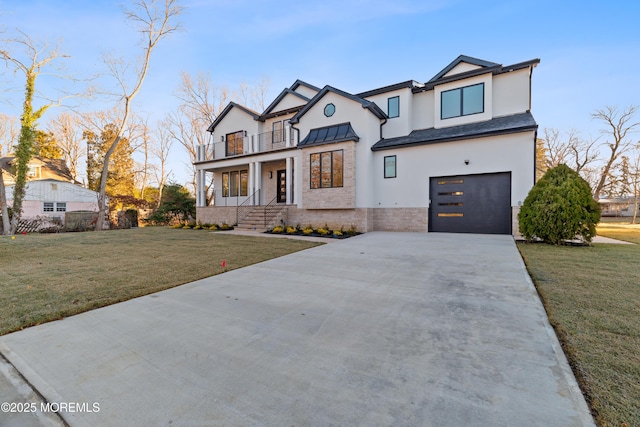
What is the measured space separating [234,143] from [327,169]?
8.89 metres

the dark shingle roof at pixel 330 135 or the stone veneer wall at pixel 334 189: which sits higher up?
the dark shingle roof at pixel 330 135

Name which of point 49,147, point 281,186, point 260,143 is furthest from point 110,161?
point 281,186

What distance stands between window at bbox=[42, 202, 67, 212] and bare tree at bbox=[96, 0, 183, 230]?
28.7ft

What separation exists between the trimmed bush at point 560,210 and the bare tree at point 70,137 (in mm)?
40156

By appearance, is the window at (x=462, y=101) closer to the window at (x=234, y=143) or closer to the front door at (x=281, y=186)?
the front door at (x=281, y=186)

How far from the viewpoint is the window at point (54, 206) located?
23655 millimetres

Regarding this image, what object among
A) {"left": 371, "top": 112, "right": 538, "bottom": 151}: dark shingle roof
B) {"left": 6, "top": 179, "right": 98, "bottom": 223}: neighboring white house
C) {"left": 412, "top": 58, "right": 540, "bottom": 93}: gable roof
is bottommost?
{"left": 6, "top": 179, "right": 98, "bottom": 223}: neighboring white house

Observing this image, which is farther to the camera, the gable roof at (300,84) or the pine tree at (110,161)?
the pine tree at (110,161)

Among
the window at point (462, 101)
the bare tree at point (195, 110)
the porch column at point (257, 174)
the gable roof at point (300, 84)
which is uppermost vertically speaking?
the bare tree at point (195, 110)

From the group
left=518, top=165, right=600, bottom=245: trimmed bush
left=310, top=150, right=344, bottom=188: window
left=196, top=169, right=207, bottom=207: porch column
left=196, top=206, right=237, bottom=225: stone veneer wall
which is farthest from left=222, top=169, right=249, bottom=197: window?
left=518, top=165, right=600, bottom=245: trimmed bush

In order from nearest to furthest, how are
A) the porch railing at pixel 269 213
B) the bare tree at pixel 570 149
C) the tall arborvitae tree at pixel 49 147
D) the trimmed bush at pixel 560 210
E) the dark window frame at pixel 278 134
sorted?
the trimmed bush at pixel 560 210, the porch railing at pixel 269 213, the dark window frame at pixel 278 134, the tall arborvitae tree at pixel 49 147, the bare tree at pixel 570 149

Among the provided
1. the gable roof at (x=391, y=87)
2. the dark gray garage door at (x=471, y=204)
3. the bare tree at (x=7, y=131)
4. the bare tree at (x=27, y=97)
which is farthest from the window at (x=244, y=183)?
the bare tree at (x=7, y=131)

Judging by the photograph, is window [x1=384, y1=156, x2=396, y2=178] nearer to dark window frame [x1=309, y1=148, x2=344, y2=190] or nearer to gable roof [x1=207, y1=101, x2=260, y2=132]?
dark window frame [x1=309, y1=148, x2=344, y2=190]

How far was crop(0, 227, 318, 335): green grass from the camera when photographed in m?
3.83
